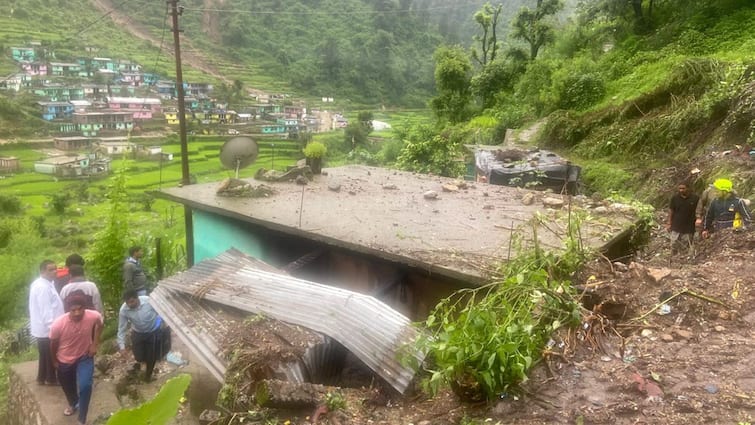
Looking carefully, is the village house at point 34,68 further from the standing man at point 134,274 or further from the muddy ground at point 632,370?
A: the muddy ground at point 632,370

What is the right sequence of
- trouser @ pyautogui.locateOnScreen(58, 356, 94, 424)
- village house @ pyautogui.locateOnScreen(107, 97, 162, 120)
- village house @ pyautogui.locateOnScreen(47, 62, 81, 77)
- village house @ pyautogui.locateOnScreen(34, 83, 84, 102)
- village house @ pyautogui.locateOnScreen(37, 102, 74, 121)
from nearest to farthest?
1. trouser @ pyautogui.locateOnScreen(58, 356, 94, 424)
2. village house @ pyautogui.locateOnScreen(107, 97, 162, 120)
3. village house @ pyautogui.locateOnScreen(37, 102, 74, 121)
4. village house @ pyautogui.locateOnScreen(34, 83, 84, 102)
5. village house @ pyautogui.locateOnScreen(47, 62, 81, 77)

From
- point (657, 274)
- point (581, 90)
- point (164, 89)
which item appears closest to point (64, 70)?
point (164, 89)

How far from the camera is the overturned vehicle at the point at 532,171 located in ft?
33.9

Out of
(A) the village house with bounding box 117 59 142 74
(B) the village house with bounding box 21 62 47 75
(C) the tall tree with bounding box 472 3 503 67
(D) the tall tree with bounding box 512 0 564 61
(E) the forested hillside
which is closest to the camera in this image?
(D) the tall tree with bounding box 512 0 564 61

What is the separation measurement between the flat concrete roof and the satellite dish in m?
0.42

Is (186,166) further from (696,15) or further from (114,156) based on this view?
(696,15)

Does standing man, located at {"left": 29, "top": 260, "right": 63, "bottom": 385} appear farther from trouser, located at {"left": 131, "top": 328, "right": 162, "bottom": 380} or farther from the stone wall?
trouser, located at {"left": 131, "top": 328, "right": 162, "bottom": 380}

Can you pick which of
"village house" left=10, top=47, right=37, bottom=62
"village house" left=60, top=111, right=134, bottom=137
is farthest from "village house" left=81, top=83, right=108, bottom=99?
"village house" left=10, top=47, right=37, bottom=62

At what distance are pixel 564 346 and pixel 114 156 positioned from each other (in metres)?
21.3

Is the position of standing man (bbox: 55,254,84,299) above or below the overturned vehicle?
below

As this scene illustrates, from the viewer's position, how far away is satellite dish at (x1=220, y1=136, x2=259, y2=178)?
319 inches

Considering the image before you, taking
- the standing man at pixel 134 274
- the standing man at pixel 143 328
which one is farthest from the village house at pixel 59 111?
the standing man at pixel 143 328

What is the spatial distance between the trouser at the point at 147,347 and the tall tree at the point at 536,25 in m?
23.1

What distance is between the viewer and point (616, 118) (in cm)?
1289
